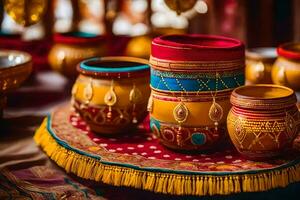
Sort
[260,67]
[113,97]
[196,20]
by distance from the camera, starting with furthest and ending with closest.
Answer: [196,20], [260,67], [113,97]

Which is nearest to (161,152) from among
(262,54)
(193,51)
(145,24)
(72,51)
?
(193,51)

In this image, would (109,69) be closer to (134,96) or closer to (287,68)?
(134,96)

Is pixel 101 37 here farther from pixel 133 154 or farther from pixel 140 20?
pixel 140 20

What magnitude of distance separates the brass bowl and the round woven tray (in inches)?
8.5

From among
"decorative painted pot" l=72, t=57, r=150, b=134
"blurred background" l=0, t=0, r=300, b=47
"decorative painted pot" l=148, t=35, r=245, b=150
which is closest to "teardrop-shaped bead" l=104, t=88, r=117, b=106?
"decorative painted pot" l=72, t=57, r=150, b=134

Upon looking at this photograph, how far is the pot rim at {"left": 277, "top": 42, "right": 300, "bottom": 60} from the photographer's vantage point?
1546 millimetres

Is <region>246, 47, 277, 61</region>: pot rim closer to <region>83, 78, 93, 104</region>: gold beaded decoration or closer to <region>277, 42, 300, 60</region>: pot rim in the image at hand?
<region>277, 42, 300, 60</region>: pot rim

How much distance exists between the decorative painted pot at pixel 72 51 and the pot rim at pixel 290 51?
2.27 ft

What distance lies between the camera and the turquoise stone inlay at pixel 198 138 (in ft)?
4.20

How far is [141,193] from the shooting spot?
4.13ft

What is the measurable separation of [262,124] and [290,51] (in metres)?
0.48

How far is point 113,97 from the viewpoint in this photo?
4.65 ft

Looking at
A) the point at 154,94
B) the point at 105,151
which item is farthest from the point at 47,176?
the point at 154,94

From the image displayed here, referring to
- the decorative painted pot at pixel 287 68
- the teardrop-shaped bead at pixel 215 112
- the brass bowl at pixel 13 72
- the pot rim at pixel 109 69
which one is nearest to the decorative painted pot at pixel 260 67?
the decorative painted pot at pixel 287 68
